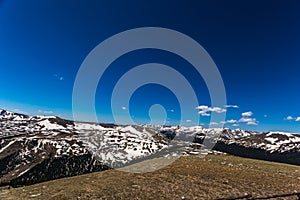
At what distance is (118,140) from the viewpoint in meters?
151

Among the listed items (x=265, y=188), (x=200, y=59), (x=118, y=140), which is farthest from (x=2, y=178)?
(x=265, y=188)

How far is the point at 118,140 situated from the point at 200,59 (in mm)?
88290

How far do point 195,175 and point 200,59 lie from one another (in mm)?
44716

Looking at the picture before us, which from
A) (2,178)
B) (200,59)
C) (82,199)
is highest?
(200,59)

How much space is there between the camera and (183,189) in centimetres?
2827

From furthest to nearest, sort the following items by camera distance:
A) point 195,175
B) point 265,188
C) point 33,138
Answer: point 33,138, point 195,175, point 265,188

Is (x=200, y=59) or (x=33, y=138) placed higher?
(x=200, y=59)

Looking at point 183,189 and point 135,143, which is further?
point 135,143

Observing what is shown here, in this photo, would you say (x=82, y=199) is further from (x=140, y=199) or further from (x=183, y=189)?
(x=183, y=189)

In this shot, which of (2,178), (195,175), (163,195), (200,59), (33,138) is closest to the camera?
(163,195)

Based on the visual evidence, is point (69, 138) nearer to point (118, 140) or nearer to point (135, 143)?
point (118, 140)

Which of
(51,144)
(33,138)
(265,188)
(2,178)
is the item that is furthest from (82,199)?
(33,138)

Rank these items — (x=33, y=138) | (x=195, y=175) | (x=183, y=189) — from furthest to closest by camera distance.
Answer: (x=33, y=138) < (x=195, y=175) < (x=183, y=189)

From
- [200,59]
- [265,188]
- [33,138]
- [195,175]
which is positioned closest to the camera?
[265,188]
